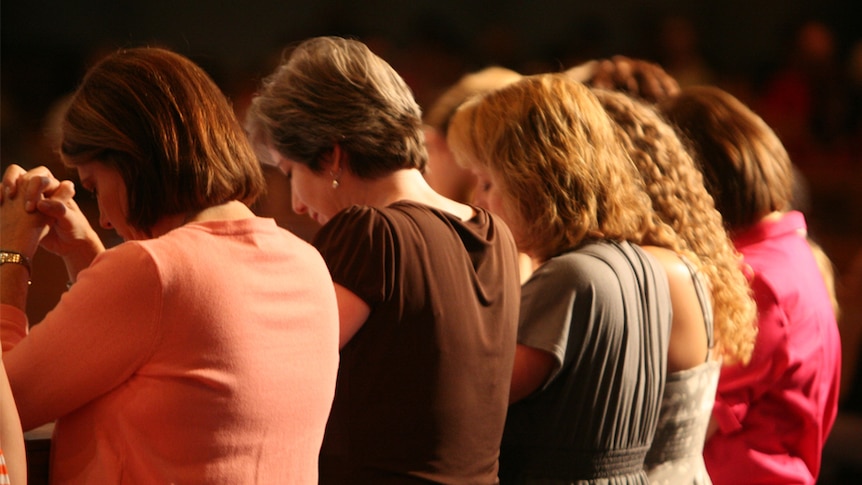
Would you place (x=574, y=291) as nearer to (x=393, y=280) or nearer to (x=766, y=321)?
(x=393, y=280)

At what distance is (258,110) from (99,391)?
2.23 feet

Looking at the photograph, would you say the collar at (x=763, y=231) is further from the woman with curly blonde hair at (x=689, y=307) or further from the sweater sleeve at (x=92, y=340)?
the sweater sleeve at (x=92, y=340)

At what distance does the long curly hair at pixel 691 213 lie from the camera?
1.94 meters

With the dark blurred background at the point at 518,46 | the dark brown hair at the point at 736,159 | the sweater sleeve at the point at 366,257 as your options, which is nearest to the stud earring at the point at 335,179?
the sweater sleeve at the point at 366,257

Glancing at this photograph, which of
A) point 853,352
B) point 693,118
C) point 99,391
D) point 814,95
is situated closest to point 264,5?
point 814,95

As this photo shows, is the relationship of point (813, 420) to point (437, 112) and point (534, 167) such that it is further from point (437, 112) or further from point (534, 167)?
point (437, 112)

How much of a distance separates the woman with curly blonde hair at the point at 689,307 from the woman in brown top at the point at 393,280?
416mm

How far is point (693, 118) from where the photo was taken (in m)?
2.31

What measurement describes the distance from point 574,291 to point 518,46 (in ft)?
17.8

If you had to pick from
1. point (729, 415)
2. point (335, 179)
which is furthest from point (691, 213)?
point (335, 179)

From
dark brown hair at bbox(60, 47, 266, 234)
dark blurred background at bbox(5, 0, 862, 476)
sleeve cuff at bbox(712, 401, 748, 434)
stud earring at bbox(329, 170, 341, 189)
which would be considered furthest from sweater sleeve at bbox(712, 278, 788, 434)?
dark blurred background at bbox(5, 0, 862, 476)

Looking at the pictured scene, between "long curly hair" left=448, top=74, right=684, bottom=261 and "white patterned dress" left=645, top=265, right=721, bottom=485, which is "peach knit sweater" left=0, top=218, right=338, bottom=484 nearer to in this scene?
"long curly hair" left=448, top=74, right=684, bottom=261

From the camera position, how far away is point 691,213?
6.56ft

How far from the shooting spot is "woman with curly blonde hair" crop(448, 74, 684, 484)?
1.71 meters
